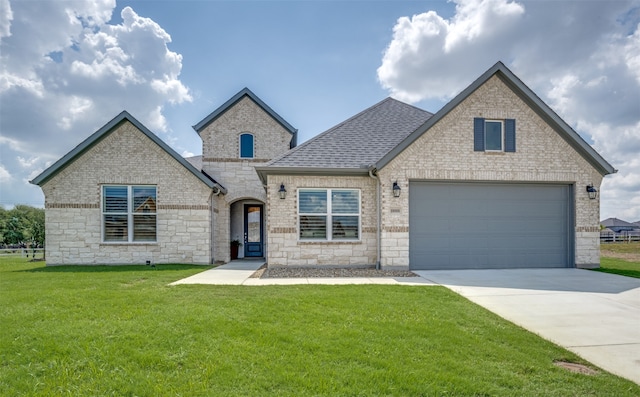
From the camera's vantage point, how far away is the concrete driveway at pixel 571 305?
14.6 feet

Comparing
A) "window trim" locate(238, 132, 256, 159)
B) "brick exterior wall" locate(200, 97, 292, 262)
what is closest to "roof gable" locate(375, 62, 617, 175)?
"brick exterior wall" locate(200, 97, 292, 262)

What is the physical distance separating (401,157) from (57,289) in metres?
9.79

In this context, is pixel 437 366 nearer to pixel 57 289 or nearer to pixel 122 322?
pixel 122 322

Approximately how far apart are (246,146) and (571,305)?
43.5 feet

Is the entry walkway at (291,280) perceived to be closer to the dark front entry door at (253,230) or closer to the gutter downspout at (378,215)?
the gutter downspout at (378,215)

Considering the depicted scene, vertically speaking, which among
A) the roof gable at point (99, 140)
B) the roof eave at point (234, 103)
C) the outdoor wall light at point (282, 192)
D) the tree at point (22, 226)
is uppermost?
the roof eave at point (234, 103)

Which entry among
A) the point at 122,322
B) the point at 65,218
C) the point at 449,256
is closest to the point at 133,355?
the point at 122,322

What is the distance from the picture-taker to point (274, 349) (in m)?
4.13

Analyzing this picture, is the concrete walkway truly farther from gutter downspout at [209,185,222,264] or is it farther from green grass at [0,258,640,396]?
gutter downspout at [209,185,222,264]

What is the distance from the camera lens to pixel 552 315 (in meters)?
5.87


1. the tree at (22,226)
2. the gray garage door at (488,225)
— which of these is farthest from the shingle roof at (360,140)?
the tree at (22,226)

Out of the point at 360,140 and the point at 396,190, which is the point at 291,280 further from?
the point at 360,140

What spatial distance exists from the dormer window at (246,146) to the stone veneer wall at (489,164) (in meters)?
7.36

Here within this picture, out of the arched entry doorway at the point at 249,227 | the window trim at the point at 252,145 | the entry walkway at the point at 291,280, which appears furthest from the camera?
the arched entry doorway at the point at 249,227
